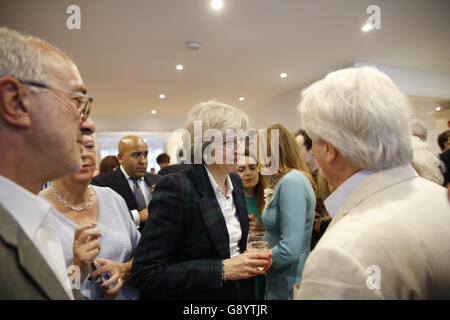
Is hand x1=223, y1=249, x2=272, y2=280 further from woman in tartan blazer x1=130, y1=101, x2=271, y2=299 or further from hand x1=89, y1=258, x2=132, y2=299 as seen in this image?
hand x1=89, y1=258, x2=132, y2=299

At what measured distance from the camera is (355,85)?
2.63ft

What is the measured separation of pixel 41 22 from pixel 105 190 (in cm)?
319

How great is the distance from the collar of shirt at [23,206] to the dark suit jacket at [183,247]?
52cm

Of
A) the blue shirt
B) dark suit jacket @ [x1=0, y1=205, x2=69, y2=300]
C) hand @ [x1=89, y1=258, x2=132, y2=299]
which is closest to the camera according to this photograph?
dark suit jacket @ [x1=0, y1=205, x2=69, y2=300]

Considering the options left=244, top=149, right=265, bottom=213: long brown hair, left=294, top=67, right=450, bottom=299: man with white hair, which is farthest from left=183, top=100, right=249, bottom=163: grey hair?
left=244, top=149, right=265, bottom=213: long brown hair

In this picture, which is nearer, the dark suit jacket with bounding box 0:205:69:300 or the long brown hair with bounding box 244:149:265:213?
the dark suit jacket with bounding box 0:205:69:300

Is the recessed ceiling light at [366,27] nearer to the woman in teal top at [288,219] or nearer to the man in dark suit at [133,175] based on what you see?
the woman in teal top at [288,219]

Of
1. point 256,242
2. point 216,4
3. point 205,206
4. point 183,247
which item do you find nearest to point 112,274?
point 183,247

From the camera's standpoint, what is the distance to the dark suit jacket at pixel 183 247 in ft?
3.55

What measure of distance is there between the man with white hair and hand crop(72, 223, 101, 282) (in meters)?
0.77

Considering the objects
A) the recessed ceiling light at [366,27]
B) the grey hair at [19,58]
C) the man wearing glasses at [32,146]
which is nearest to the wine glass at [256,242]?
the man wearing glasses at [32,146]

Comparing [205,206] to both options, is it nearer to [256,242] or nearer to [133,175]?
[256,242]

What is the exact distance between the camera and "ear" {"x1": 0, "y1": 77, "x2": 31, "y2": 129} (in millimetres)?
587

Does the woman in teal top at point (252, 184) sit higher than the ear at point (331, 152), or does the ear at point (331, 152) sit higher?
the ear at point (331, 152)
